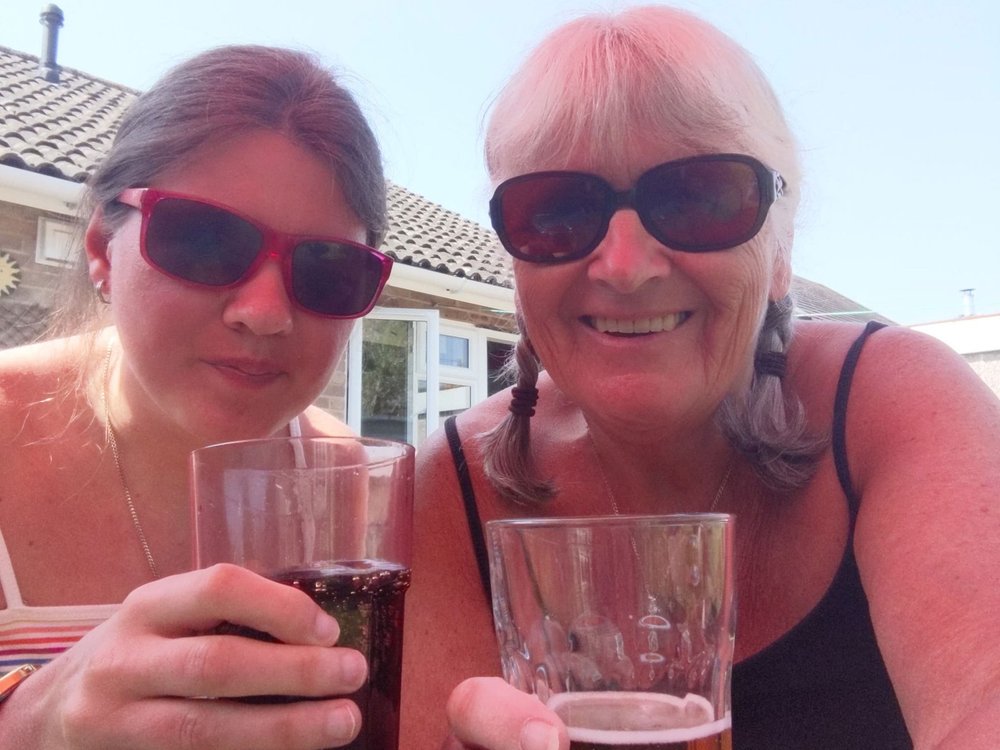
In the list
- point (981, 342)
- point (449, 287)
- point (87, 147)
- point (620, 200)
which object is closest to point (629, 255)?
point (620, 200)

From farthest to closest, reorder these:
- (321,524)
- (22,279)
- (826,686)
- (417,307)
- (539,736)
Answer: (417,307), (22,279), (826,686), (321,524), (539,736)

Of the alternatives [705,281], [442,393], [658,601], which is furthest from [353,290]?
[442,393]

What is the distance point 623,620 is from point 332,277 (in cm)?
111

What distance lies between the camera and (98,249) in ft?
6.18

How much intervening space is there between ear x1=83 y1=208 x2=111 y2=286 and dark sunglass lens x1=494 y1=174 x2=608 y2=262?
36.5 inches

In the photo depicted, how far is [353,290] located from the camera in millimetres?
1728

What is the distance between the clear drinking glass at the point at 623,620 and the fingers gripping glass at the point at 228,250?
965 millimetres

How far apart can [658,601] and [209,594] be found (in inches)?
16.0

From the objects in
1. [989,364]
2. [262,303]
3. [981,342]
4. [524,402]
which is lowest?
[989,364]

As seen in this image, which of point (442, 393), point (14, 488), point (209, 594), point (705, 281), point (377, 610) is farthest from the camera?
point (442, 393)

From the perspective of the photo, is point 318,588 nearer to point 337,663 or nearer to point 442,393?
point 337,663

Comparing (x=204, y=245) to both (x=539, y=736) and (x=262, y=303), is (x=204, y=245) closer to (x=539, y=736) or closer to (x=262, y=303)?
(x=262, y=303)

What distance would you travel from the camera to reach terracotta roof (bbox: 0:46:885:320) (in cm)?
603

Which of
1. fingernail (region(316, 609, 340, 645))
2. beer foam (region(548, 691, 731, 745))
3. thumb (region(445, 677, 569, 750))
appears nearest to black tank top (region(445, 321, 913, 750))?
beer foam (region(548, 691, 731, 745))
